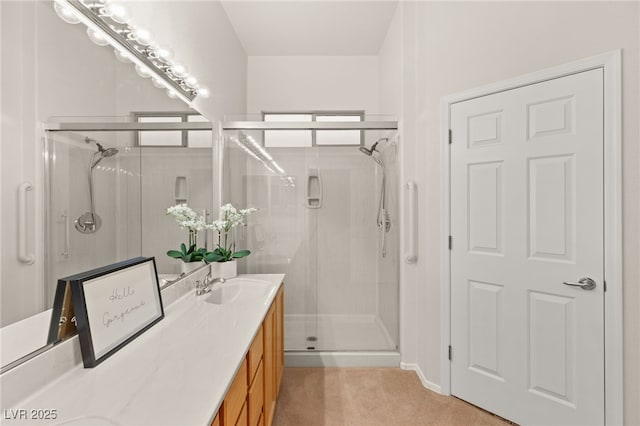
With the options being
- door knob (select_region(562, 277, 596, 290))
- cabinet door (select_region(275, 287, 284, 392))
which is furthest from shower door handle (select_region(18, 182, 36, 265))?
door knob (select_region(562, 277, 596, 290))

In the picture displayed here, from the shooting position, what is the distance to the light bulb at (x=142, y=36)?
1462 millimetres

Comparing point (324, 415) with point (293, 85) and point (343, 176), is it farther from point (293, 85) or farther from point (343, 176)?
point (293, 85)

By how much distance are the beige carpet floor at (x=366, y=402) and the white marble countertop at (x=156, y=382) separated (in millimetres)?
1090

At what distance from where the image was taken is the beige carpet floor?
1963 mm

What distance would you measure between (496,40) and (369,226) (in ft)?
5.40

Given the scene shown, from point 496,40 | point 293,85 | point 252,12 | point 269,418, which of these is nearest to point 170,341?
point 269,418

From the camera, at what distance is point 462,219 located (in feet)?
7.05

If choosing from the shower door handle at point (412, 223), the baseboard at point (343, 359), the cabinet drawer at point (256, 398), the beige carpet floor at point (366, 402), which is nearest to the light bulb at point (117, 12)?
the cabinet drawer at point (256, 398)

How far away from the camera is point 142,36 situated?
1507 mm

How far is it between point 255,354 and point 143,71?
1517mm

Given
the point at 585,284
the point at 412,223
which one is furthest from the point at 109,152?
the point at 585,284

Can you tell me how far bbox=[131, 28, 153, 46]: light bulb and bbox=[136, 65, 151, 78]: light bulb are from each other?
0.11 m

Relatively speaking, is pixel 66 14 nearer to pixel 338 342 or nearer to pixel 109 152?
pixel 109 152

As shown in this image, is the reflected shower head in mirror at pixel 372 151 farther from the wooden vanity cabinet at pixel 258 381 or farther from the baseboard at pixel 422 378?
the baseboard at pixel 422 378
